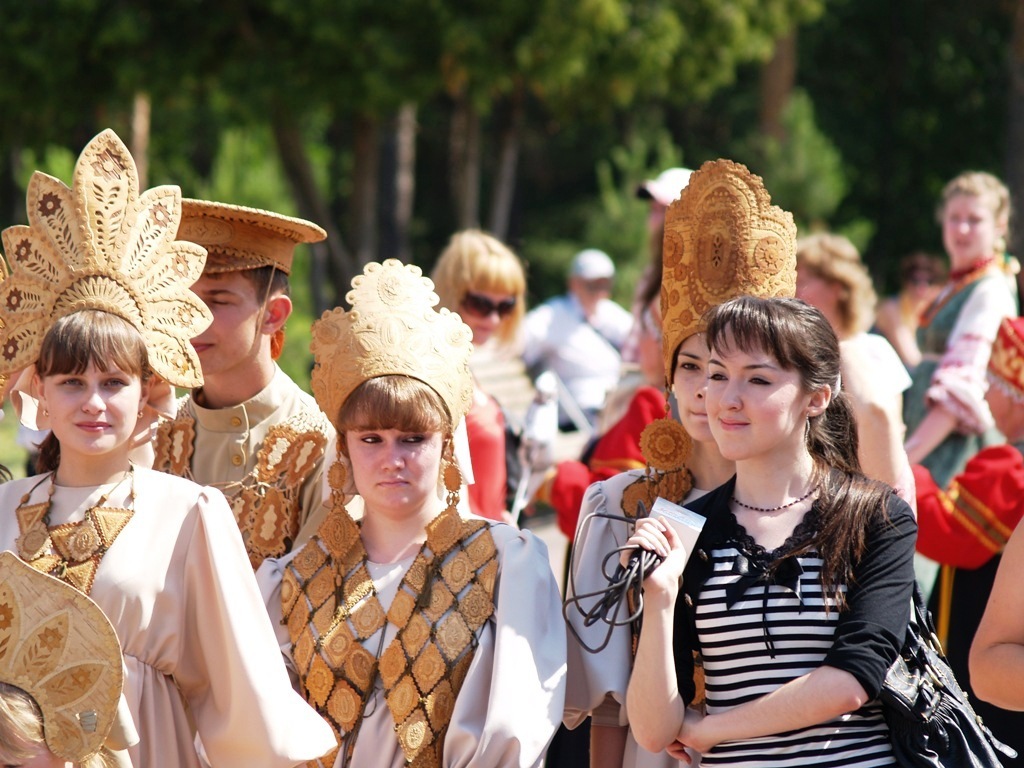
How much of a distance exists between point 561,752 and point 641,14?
1286cm

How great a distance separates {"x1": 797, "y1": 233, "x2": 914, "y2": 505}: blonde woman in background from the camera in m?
4.09

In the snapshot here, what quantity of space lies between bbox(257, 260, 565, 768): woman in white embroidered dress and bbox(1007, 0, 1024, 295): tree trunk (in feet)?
40.8

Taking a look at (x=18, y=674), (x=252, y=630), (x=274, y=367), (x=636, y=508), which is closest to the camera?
(x=18, y=674)

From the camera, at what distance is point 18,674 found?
2783 mm

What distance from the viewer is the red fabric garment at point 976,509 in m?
4.51

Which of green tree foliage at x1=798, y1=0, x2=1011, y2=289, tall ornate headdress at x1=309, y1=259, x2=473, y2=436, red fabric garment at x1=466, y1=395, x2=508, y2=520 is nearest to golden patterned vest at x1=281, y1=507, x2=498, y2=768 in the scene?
tall ornate headdress at x1=309, y1=259, x2=473, y2=436

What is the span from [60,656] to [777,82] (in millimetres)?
23499

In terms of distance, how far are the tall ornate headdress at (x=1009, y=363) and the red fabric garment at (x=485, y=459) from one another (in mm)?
1749

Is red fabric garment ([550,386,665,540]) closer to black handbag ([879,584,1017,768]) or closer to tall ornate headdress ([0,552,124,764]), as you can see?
black handbag ([879,584,1017,768])

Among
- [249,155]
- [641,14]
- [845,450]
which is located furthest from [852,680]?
[249,155]

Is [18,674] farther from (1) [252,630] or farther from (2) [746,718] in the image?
(2) [746,718]

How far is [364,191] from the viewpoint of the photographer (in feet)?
53.8

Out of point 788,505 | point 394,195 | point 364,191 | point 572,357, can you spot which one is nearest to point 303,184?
point 364,191

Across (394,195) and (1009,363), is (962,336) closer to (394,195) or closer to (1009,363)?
(1009,363)
